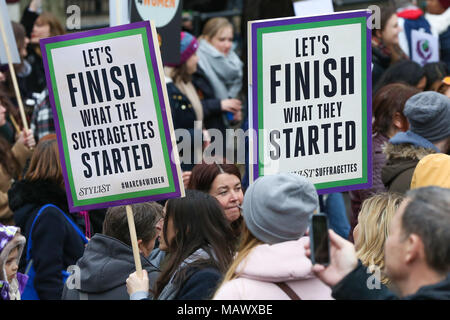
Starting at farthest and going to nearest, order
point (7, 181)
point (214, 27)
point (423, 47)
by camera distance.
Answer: point (214, 27), point (423, 47), point (7, 181)

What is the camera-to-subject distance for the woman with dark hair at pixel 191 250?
421cm

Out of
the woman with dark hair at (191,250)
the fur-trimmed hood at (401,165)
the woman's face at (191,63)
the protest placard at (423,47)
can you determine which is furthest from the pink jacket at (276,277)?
the protest placard at (423,47)

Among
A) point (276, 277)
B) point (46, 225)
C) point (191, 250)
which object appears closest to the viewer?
point (276, 277)

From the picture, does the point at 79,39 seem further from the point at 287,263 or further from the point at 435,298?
the point at 435,298

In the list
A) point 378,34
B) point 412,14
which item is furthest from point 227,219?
point 412,14

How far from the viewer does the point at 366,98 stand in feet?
16.9

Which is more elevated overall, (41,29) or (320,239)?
(41,29)

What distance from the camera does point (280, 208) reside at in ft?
11.5

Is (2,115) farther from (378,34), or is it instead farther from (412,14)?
(412,14)

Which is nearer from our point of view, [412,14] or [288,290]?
[288,290]

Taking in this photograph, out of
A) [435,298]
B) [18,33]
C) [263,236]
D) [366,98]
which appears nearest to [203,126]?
[18,33]

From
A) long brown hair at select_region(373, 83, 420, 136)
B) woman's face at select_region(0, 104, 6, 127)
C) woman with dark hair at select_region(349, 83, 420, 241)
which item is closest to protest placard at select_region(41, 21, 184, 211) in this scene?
woman with dark hair at select_region(349, 83, 420, 241)

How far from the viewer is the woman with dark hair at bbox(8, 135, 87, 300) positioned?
5730 mm

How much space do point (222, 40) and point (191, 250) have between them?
543cm
